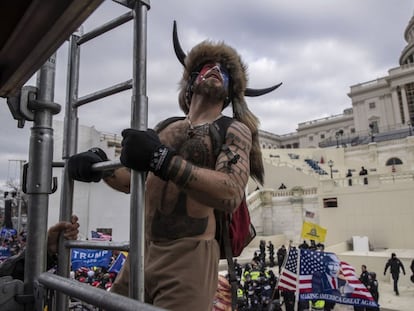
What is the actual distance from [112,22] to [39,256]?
1.18 meters

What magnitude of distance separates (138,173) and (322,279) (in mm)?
7964

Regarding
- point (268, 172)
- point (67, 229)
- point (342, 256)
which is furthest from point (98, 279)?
point (268, 172)

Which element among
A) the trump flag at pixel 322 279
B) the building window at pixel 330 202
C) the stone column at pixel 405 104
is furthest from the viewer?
the stone column at pixel 405 104

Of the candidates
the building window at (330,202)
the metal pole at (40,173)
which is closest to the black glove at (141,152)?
the metal pole at (40,173)

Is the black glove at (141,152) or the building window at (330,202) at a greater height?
the building window at (330,202)

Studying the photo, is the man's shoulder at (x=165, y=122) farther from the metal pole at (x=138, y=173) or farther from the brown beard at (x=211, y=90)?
the metal pole at (x=138, y=173)

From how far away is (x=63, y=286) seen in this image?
1.42 m

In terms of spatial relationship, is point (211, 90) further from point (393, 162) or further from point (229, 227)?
point (393, 162)

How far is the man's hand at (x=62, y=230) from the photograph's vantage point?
1.93 m

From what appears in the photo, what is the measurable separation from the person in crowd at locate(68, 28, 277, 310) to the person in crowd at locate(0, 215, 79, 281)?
27 cm

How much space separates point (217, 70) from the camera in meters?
2.35

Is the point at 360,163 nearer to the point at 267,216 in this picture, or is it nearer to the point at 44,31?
the point at 267,216

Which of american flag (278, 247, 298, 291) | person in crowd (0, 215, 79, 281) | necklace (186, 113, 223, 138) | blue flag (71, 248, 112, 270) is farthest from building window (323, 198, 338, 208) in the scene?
person in crowd (0, 215, 79, 281)

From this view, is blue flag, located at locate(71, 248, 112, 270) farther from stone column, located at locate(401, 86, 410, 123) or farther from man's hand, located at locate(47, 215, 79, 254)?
stone column, located at locate(401, 86, 410, 123)
